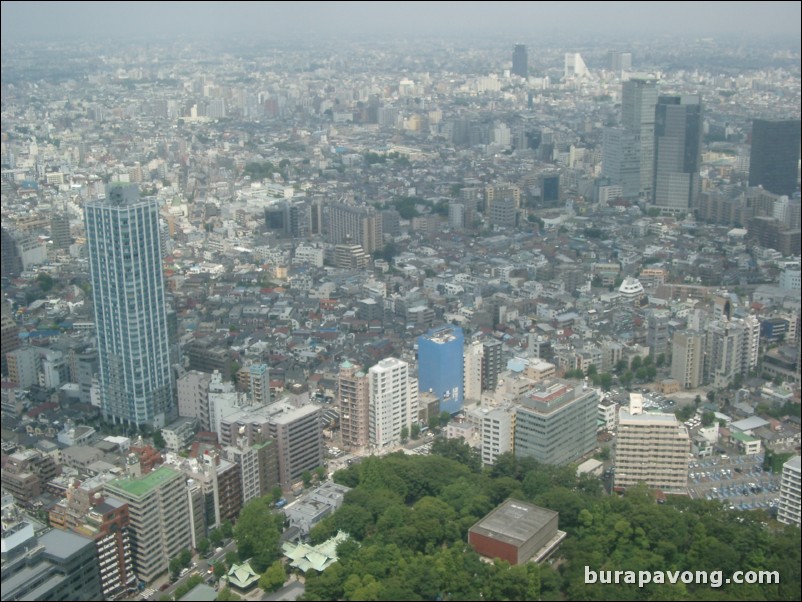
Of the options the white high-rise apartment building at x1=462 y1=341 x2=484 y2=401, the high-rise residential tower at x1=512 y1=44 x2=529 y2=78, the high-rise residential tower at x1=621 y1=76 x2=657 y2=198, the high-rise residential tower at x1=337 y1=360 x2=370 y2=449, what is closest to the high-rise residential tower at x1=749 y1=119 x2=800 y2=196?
the high-rise residential tower at x1=621 y1=76 x2=657 y2=198

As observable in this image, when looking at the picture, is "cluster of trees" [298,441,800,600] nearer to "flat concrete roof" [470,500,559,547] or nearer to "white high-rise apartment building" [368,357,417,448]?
Answer: "flat concrete roof" [470,500,559,547]

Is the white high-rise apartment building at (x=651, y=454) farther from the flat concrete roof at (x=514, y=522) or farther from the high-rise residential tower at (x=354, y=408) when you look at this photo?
the high-rise residential tower at (x=354, y=408)

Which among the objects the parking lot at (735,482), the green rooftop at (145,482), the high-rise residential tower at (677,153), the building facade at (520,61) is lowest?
the parking lot at (735,482)

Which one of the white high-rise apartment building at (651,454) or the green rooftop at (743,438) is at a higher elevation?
the white high-rise apartment building at (651,454)

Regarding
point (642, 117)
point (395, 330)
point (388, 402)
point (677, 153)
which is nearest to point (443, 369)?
point (388, 402)

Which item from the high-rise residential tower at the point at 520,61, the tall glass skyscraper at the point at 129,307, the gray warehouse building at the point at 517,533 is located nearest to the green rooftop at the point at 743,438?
the gray warehouse building at the point at 517,533

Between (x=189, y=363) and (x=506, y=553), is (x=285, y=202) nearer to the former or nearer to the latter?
(x=189, y=363)
